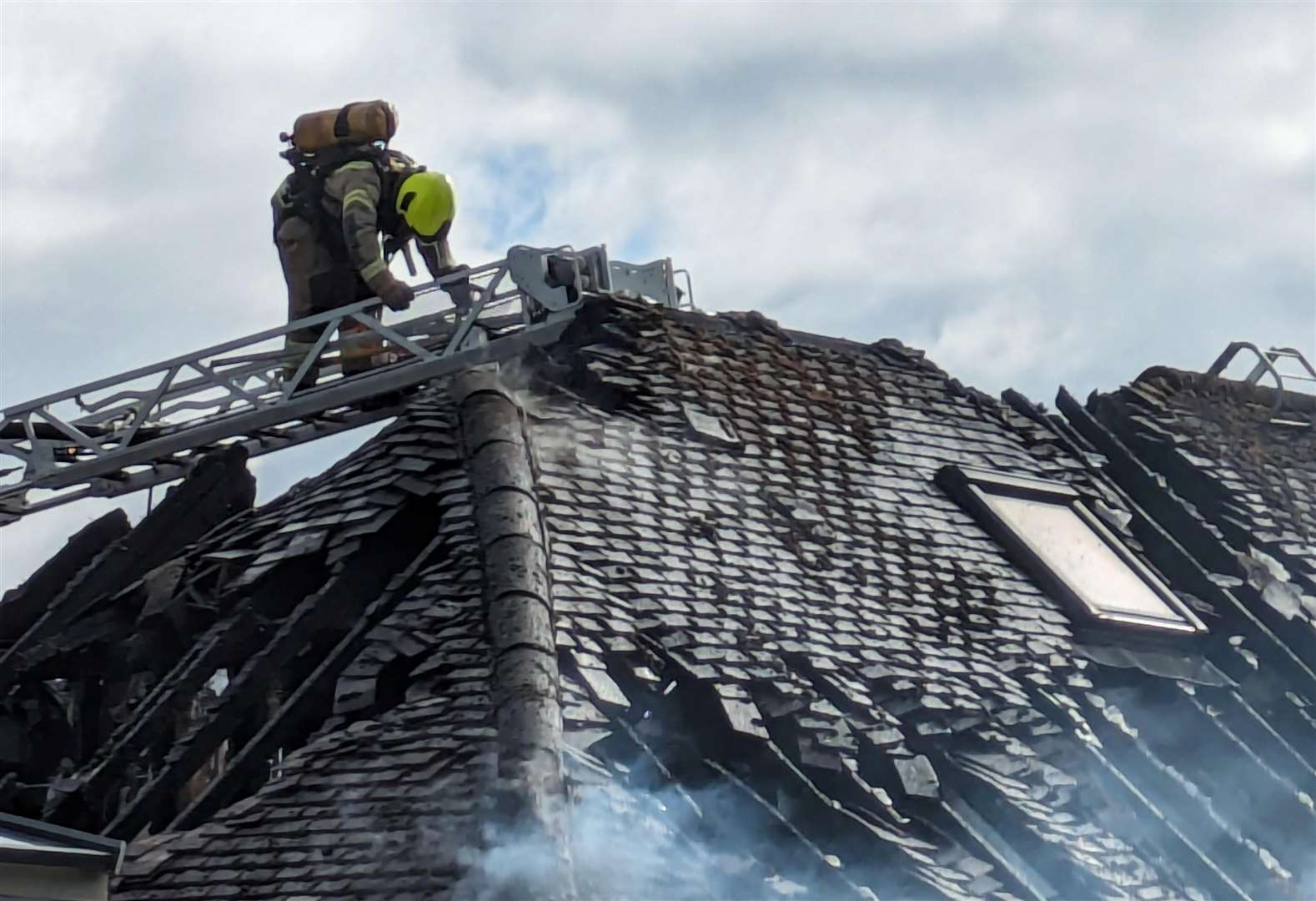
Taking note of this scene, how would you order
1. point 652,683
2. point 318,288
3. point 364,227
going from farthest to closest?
point 318,288, point 364,227, point 652,683

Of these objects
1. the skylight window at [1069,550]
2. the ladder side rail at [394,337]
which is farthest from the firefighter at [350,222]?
the skylight window at [1069,550]

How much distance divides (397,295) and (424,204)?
2.78 ft

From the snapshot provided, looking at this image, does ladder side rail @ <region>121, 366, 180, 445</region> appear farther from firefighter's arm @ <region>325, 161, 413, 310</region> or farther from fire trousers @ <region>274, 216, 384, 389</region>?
firefighter's arm @ <region>325, 161, 413, 310</region>

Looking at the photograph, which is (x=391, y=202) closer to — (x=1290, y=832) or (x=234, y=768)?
(x=234, y=768)

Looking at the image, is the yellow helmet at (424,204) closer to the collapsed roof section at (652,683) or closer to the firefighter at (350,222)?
the firefighter at (350,222)

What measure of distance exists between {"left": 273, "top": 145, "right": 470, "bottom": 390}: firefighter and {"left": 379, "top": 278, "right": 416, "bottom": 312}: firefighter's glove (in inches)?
8.7

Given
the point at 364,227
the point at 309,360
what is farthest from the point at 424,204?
the point at 309,360

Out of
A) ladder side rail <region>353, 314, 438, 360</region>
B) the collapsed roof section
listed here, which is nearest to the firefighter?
ladder side rail <region>353, 314, 438, 360</region>

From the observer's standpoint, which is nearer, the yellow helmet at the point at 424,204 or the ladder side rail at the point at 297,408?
the ladder side rail at the point at 297,408

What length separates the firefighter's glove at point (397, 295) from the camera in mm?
13797

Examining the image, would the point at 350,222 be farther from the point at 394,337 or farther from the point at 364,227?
the point at 394,337

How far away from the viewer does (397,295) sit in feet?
45.3

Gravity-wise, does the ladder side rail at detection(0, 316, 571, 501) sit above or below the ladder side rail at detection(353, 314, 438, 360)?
below

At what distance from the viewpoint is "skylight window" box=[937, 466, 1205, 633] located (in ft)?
42.5
